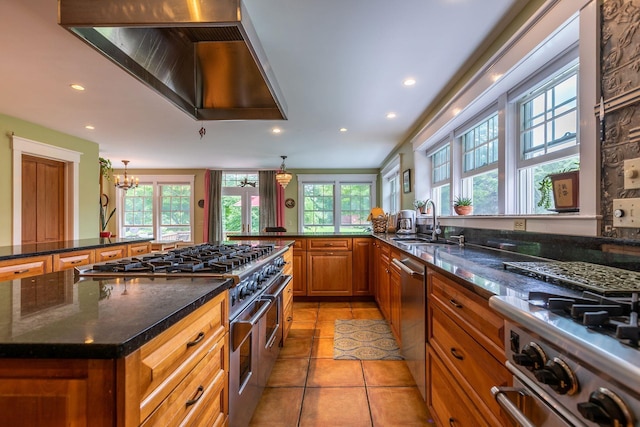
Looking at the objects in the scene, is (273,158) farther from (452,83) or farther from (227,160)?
(452,83)

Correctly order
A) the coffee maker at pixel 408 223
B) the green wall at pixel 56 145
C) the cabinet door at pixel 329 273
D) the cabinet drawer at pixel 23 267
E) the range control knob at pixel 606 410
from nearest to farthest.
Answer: the range control knob at pixel 606 410
the cabinet drawer at pixel 23 267
the green wall at pixel 56 145
the coffee maker at pixel 408 223
the cabinet door at pixel 329 273

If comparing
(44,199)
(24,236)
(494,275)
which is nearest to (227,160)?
(44,199)

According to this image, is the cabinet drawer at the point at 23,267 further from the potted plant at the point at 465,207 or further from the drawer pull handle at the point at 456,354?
the potted plant at the point at 465,207

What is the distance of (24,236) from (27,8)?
3.61m

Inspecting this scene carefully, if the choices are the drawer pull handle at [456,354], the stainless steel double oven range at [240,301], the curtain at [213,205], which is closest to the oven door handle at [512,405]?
the drawer pull handle at [456,354]

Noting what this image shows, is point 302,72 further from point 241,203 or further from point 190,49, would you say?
point 241,203

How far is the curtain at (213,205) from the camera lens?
287 inches

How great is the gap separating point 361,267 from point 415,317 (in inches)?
82.3

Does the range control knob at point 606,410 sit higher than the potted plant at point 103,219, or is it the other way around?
the potted plant at point 103,219

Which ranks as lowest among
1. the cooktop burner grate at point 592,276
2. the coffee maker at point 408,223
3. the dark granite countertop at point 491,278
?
the dark granite countertop at point 491,278

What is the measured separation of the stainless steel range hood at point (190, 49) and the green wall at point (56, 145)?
3.43 m

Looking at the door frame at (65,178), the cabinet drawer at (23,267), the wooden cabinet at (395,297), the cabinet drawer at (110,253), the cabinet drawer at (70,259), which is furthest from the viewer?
the door frame at (65,178)

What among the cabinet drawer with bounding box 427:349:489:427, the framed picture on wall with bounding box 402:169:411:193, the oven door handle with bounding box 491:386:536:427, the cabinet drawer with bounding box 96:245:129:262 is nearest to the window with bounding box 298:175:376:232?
the framed picture on wall with bounding box 402:169:411:193

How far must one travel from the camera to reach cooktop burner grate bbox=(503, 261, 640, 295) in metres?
0.78
